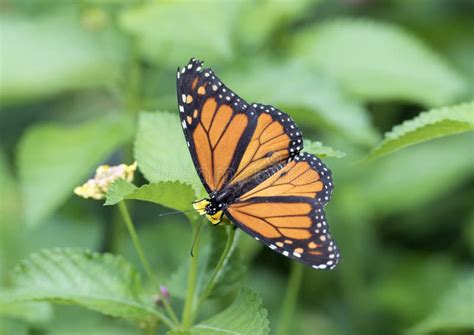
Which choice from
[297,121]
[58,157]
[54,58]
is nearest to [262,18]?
[297,121]

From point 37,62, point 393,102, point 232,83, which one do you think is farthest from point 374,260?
point 37,62

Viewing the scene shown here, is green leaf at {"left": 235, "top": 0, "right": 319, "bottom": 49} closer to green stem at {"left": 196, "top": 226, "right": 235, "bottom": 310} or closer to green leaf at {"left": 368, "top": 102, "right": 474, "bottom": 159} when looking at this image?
green leaf at {"left": 368, "top": 102, "right": 474, "bottom": 159}

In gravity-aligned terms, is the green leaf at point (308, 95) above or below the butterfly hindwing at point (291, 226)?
above

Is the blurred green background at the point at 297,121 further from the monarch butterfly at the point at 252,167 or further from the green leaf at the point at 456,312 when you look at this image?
the monarch butterfly at the point at 252,167

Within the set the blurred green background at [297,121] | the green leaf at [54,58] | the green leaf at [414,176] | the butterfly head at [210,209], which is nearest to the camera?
the butterfly head at [210,209]

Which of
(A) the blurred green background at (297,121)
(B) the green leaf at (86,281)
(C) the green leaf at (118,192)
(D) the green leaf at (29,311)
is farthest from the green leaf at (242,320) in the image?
(A) the blurred green background at (297,121)

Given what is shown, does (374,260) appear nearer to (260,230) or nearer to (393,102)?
(393,102)

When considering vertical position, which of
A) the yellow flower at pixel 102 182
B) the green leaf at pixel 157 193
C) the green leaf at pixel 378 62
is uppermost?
the green leaf at pixel 378 62
